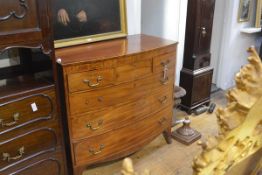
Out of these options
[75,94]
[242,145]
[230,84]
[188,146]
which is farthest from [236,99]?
[230,84]

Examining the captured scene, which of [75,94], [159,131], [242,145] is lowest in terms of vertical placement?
[159,131]

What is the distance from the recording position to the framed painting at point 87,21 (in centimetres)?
184

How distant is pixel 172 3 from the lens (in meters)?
2.77

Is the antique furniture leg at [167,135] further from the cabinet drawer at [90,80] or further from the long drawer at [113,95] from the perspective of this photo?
the cabinet drawer at [90,80]

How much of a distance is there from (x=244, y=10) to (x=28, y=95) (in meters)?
3.05

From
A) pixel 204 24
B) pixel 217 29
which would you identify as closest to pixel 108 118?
pixel 204 24

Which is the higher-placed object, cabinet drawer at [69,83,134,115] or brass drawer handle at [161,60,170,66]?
brass drawer handle at [161,60,170,66]

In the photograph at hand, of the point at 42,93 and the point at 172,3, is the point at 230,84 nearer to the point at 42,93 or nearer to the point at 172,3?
the point at 172,3

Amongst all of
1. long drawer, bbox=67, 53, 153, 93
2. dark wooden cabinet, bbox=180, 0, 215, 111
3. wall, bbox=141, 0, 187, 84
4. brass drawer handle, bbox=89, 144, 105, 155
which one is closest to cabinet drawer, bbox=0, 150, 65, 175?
brass drawer handle, bbox=89, 144, 105, 155

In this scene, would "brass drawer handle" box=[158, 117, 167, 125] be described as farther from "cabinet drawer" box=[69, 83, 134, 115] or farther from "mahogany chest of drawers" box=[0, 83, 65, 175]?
"mahogany chest of drawers" box=[0, 83, 65, 175]

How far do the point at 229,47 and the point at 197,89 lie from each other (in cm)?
96

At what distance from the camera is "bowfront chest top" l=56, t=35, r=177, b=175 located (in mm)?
1608

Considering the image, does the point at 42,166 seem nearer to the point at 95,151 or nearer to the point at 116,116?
the point at 95,151

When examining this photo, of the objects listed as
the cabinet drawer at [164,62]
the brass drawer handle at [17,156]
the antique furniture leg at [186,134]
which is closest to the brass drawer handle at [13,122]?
the brass drawer handle at [17,156]
